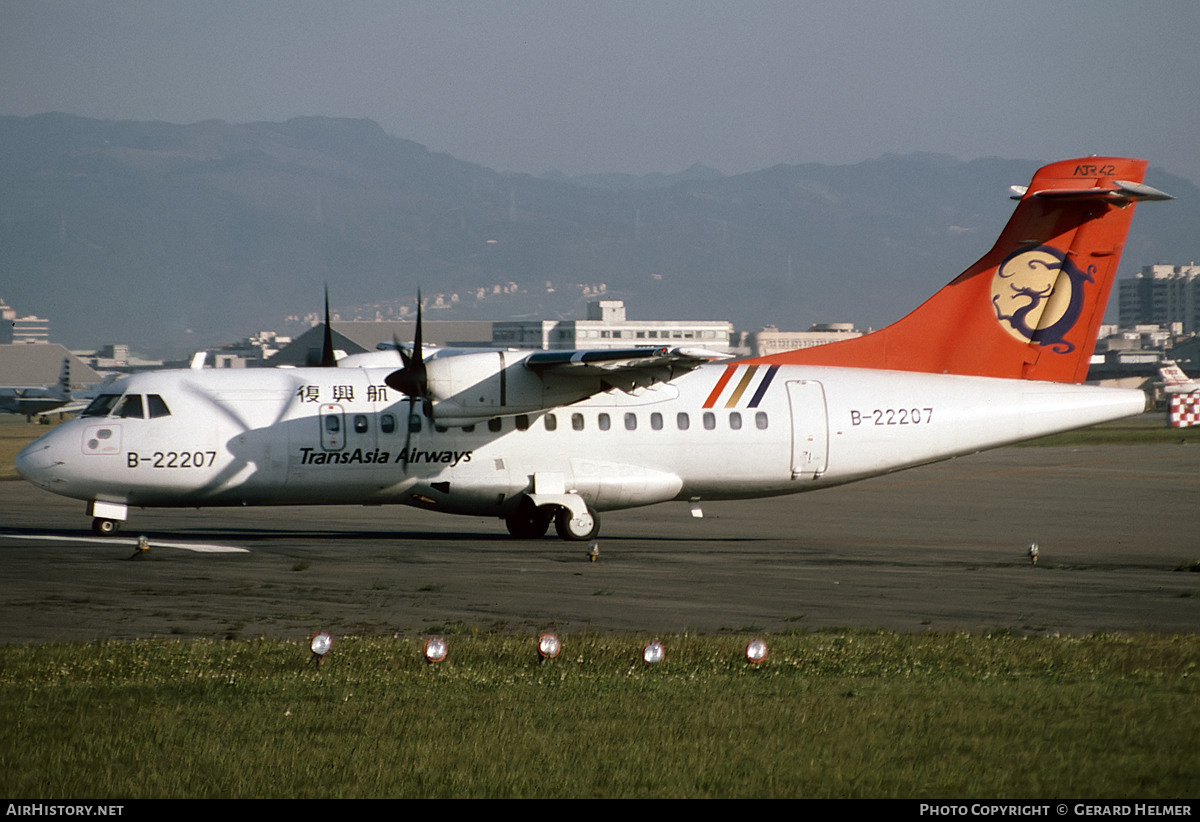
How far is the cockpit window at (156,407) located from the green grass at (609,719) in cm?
1126

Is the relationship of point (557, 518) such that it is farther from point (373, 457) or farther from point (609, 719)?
point (609, 719)

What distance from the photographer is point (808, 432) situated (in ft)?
81.1

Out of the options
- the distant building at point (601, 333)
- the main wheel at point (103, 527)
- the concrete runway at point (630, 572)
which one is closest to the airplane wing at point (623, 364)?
the concrete runway at point (630, 572)

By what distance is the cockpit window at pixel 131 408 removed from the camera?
22.9 m

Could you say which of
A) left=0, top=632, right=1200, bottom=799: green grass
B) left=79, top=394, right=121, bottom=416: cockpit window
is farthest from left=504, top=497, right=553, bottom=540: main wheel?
left=0, top=632, right=1200, bottom=799: green grass

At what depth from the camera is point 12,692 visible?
10352 millimetres

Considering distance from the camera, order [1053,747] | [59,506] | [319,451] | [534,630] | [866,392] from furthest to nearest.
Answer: [59,506], [866,392], [319,451], [534,630], [1053,747]

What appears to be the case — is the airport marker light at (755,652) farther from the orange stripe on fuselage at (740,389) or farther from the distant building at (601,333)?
the distant building at (601,333)

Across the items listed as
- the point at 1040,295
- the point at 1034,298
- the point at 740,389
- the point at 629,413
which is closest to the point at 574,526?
the point at 629,413

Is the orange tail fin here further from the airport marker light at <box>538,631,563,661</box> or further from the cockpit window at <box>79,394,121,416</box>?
the airport marker light at <box>538,631,563,661</box>

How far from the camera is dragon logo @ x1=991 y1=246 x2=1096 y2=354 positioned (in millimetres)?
25297

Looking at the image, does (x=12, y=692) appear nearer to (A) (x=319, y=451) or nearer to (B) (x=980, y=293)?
(A) (x=319, y=451)

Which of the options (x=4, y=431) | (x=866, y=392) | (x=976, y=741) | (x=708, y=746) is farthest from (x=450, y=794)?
(x=4, y=431)
